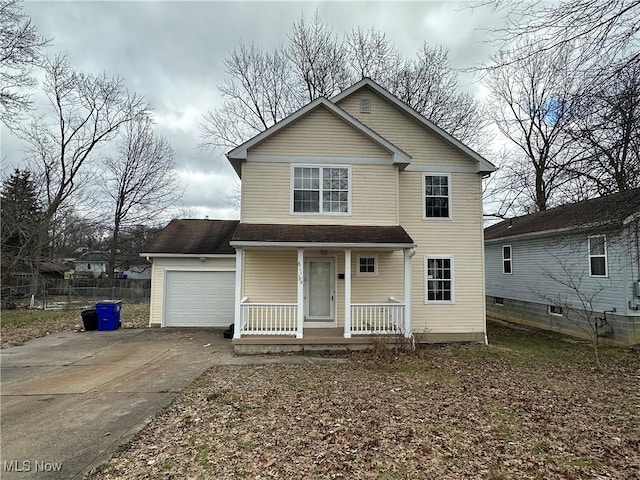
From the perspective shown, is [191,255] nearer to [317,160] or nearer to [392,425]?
[317,160]

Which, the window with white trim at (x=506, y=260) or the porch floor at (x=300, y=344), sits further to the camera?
the window with white trim at (x=506, y=260)

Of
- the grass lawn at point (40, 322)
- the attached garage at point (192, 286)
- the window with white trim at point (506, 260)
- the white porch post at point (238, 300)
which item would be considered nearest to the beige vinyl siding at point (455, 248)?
the white porch post at point (238, 300)

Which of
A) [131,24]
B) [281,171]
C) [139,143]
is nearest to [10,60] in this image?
[131,24]

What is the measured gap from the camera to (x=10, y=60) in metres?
14.1

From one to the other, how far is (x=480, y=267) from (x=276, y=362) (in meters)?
7.33

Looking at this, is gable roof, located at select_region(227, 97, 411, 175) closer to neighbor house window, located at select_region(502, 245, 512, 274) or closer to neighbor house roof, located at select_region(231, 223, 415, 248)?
neighbor house roof, located at select_region(231, 223, 415, 248)

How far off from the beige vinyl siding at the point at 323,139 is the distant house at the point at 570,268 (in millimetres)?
6024

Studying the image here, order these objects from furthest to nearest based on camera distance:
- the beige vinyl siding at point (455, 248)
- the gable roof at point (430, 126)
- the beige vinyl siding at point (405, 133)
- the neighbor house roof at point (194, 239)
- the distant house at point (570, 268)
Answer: the neighbor house roof at point (194, 239), the beige vinyl siding at point (405, 133), the gable roof at point (430, 126), the beige vinyl siding at point (455, 248), the distant house at point (570, 268)

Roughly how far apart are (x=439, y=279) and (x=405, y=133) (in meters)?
5.07

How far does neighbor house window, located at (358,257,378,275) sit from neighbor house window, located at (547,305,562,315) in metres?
8.70

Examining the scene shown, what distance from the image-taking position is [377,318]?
10.7m

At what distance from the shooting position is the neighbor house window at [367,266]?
11203 mm

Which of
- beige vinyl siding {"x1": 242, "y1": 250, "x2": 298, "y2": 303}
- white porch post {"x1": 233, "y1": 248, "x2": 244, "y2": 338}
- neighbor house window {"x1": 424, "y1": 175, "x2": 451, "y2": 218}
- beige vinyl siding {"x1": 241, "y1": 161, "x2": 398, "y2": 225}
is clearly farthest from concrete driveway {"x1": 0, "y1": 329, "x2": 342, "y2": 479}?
neighbor house window {"x1": 424, "y1": 175, "x2": 451, "y2": 218}

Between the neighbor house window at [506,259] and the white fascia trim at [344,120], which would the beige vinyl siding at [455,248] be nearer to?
the white fascia trim at [344,120]
